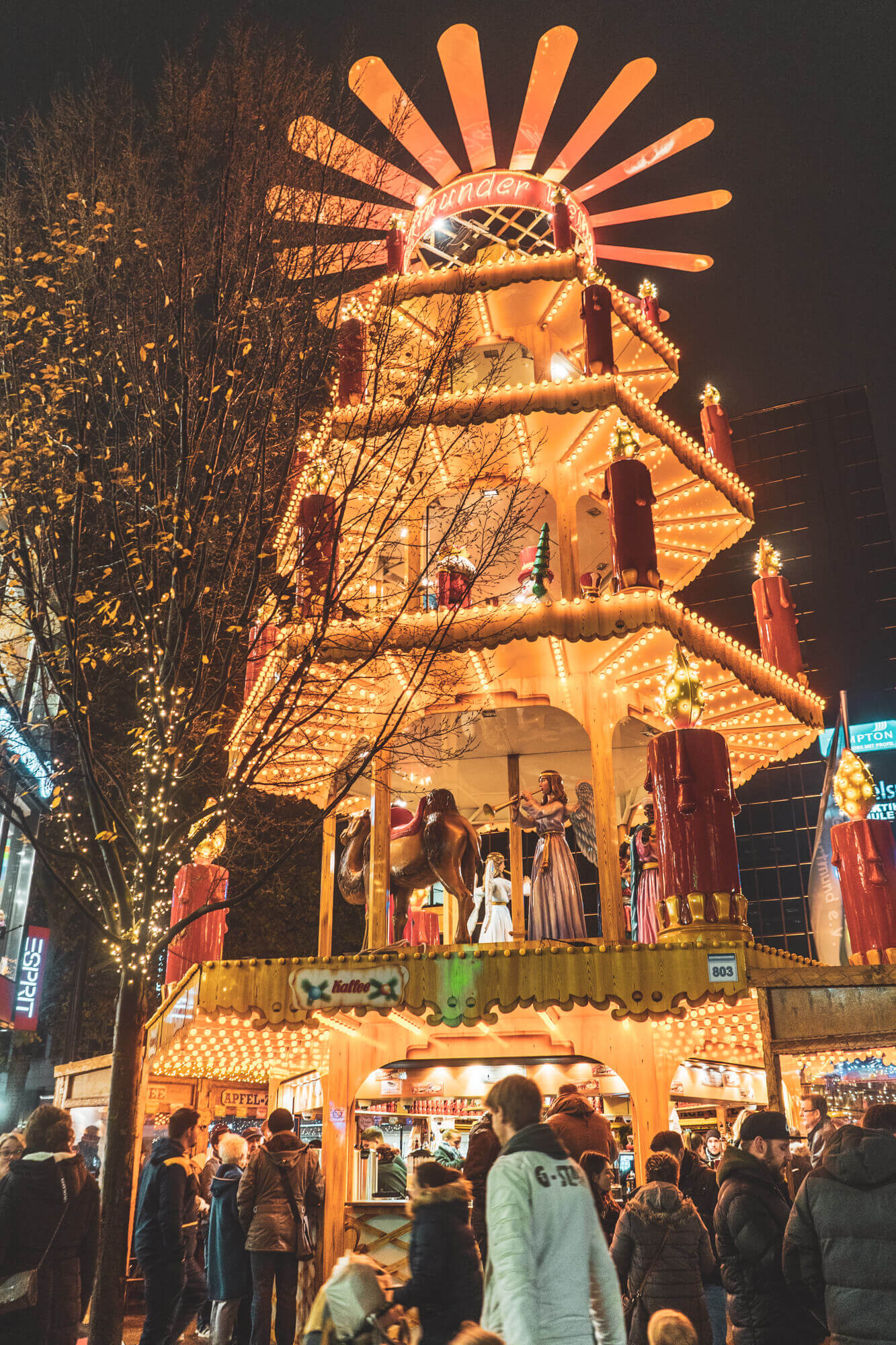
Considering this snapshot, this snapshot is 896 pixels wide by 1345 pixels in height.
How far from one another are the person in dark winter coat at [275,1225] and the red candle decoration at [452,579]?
7.05 meters

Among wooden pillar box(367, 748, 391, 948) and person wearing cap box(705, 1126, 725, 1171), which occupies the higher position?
wooden pillar box(367, 748, 391, 948)

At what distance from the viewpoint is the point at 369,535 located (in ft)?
52.4

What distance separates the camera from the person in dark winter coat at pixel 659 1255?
5539mm

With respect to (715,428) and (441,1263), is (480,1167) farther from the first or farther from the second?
(715,428)

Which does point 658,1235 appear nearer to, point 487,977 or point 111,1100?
point 111,1100

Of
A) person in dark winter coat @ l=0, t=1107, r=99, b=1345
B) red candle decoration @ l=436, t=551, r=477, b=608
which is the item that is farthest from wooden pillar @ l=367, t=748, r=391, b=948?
person in dark winter coat @ l=0, t=1107, r=99, b=1345

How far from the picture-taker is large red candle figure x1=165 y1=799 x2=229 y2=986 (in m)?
14.8

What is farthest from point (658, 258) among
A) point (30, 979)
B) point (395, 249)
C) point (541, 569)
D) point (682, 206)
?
point (30, 979)

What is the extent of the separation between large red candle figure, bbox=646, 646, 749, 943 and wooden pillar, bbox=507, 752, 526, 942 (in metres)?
3.67

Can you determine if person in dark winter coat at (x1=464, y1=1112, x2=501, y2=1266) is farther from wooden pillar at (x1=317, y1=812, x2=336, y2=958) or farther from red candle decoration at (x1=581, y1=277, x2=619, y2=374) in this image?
red candle decoration at (x1=581, y1=277, x2=619, y2=374)

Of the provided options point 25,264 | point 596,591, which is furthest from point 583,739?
point 25,264

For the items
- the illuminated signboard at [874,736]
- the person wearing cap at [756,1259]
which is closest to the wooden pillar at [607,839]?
the person wearing cap at [756,1259]

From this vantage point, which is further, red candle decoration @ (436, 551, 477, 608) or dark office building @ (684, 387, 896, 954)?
dark office building @ (684, 387, 896, 954)

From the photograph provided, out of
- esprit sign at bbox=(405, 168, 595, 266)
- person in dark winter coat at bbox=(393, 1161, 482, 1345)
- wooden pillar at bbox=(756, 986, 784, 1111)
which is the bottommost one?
person in dark winter coat at bbox=(393, 1161, 482, 1345)
